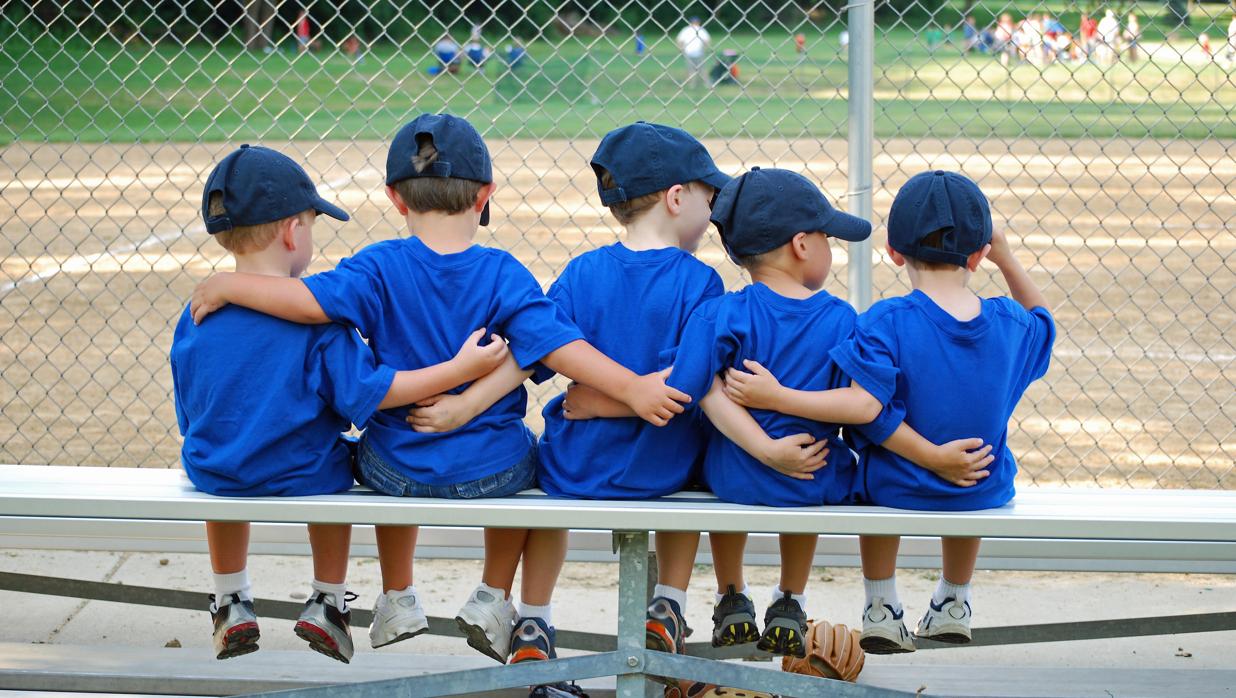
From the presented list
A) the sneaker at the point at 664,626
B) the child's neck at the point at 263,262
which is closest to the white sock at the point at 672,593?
the sneaker at the point at 664,626

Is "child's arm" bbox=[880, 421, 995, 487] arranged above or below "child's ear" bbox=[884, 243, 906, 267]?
below

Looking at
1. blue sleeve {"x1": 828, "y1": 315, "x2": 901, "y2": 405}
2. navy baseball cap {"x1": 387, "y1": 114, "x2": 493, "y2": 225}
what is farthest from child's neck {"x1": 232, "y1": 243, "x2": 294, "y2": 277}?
blue sleeve {"x1": 828, "y1": 315, "x2": 901, "y2": 405}

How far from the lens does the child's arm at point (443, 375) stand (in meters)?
2.68

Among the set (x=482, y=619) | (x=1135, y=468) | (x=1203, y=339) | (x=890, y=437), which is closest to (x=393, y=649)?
(x=482, y=619)

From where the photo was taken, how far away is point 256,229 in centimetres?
278

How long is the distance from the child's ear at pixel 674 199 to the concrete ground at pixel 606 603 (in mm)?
1477

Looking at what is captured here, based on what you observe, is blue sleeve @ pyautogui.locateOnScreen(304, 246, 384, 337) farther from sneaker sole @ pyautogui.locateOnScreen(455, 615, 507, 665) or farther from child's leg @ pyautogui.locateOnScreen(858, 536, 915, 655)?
child's leg @ pyautogui.locateOnScreen(858, 536, 915, 655)

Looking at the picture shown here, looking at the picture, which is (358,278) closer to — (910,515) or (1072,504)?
(910,515)

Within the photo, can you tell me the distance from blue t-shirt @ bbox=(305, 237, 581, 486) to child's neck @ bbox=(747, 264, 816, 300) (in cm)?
41

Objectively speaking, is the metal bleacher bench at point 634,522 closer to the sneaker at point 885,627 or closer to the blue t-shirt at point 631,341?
the blue t-shirt at point 631,341

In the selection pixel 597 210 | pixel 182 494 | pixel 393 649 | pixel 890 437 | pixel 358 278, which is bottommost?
pixel 393 649

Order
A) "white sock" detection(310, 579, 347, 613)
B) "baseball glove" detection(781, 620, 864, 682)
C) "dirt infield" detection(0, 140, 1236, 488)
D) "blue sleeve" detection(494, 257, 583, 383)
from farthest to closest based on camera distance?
1. "dirt infield" detection(0, 140, 1236, 488)
2. "baseball glove" detection(781, 620, 864, 682)
3. "white sock" detection(310, 579, 347, 613)
4. "blue sleeve" detection(494, 257, 583, 383)

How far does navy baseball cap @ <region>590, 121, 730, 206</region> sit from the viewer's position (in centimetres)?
282

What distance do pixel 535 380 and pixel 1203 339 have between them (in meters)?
6.26
